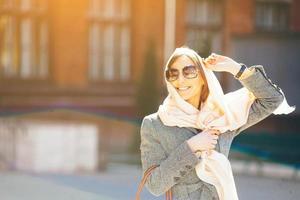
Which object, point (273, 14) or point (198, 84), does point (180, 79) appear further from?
point (273, 14)

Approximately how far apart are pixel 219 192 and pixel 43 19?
14.8 m

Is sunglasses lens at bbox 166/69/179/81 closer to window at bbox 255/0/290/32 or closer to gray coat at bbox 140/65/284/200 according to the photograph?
gray coat at bbox 140/65/284/200

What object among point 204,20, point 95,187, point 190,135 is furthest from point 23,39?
point 190,135

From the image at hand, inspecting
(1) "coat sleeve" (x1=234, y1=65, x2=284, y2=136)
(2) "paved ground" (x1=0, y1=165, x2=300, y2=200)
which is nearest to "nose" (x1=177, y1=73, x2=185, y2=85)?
(1) "coat sleeve" (x1=234, y1=65, x2=284, y2=136)

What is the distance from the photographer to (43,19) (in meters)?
17.3

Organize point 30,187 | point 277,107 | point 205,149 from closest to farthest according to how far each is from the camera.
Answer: point 205,149, point 277,107, point 30,187

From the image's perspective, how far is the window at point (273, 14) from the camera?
18328mm

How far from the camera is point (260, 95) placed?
3154 mm

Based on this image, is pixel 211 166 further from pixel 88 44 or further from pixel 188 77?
pixel 88 44

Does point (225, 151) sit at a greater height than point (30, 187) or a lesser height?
greater

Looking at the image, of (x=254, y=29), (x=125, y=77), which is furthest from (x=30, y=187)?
(x=254, y=29)

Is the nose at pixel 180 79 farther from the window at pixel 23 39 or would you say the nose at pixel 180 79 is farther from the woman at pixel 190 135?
the window at pixel 23 39

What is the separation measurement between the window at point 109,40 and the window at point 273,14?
3396mm

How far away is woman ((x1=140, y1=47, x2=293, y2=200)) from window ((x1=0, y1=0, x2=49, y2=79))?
47.3 feet
